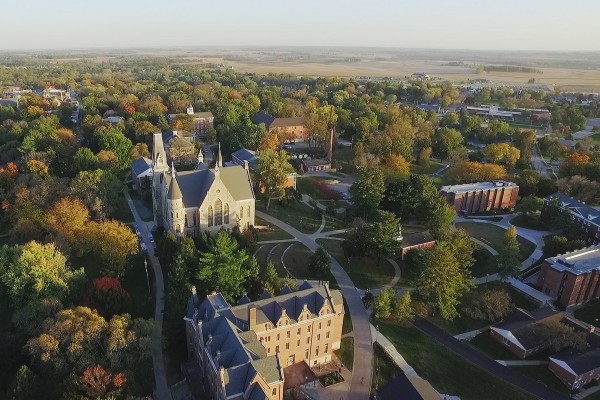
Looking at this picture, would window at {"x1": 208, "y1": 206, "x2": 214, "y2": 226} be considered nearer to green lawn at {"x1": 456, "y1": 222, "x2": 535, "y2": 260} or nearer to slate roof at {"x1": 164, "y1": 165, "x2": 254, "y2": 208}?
slate roof at {"x1": 164, "y1": 165, "x2": 254, "y2": 208}

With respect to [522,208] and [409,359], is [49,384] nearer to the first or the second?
[409,359]

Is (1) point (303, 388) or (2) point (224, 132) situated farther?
(2) point (224, 132)

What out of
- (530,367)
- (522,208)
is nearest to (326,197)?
(522,208)

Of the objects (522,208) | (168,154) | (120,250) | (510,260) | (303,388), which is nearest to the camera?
(303,388)

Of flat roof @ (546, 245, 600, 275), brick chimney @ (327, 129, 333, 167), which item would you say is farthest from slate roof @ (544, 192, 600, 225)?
brick chimney @ (327, 129, 333, 167)

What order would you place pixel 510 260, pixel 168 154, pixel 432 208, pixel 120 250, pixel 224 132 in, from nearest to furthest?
pixel 120 250, pixel 510 260, pixel 432 208, pixel 168 154, pixel 224 132

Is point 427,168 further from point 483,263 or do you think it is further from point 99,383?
point 99,383
